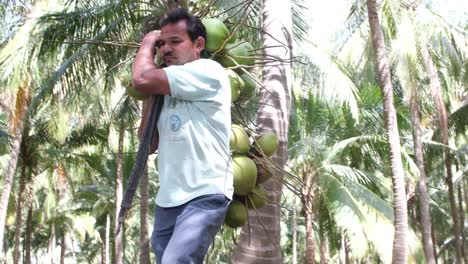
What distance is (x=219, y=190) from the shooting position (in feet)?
6.20

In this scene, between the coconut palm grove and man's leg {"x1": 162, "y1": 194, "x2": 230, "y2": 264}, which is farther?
the coconut palm grove

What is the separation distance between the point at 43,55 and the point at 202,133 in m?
8.11

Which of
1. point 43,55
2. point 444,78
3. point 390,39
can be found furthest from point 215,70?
point 444,78

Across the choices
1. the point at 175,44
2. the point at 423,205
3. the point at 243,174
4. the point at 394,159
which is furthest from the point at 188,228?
the point at 423,205

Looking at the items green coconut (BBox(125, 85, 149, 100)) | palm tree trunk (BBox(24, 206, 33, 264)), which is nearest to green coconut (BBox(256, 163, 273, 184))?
green coconut (BBox(125, 85, 149, 100))

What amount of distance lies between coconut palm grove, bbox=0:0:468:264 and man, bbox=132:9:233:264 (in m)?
0.15

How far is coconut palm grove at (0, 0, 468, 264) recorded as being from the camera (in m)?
2.70

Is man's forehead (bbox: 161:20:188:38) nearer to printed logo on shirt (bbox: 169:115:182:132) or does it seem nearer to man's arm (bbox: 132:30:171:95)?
man's arm (bbox: 132:30:171:95)

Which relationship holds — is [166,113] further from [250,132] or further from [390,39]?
[390,39]

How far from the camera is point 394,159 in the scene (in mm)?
8180

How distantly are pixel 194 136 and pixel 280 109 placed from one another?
1069 mm

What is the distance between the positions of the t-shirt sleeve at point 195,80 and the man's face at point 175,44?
7cm

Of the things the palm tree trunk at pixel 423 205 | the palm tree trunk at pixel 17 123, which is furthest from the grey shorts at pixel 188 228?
the palm tree trunk at pixel 423 205

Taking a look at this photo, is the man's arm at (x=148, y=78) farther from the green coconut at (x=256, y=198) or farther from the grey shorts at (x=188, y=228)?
the green coconut at (x=256, y=198)
